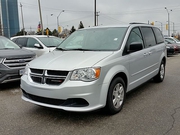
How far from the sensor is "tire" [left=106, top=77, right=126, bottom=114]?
374cm

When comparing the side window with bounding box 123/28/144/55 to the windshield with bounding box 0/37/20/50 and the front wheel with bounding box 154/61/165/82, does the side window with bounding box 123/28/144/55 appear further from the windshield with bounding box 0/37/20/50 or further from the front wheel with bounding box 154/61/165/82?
the windshield with bounding box 0/37/20/50

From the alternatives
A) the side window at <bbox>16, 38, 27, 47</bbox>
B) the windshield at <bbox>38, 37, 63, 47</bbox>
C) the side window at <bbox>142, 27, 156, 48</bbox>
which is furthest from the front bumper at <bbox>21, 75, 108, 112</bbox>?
the side window at <bbox>16, 38, 27, 47</bbox>

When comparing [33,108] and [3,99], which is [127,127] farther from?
[3,99]

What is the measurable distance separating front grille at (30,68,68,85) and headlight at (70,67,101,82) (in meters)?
0.16

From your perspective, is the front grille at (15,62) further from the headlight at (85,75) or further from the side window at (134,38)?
the side window at (134,38)

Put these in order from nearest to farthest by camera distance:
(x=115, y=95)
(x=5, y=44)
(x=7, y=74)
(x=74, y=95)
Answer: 1. (x=74, y=95)
2. (x=115, y=95)
3. (x=7, y=74)
4. (x=5, y=44)

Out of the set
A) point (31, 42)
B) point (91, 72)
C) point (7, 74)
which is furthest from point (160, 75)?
point (31, 42)

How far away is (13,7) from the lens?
40.4 metres

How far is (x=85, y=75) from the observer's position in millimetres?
3455

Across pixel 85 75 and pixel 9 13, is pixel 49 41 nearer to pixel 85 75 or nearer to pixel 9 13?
pixel 85 75

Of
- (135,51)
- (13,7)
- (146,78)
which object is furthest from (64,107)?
(13,7)

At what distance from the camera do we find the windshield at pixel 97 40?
14.3ft

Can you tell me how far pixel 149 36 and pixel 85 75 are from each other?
3.01m

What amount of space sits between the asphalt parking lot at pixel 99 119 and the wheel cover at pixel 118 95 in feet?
0.68
